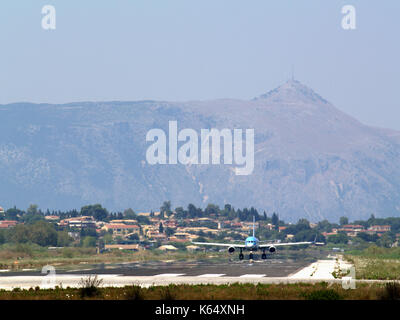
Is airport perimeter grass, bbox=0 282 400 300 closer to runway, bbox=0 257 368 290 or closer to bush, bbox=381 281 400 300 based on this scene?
bush, bbox=381 281 400 300

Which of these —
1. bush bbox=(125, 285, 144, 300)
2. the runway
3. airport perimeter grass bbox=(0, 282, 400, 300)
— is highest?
bush bbox=(125, 285, 144, 300)

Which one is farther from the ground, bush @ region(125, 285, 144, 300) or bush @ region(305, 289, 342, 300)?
bush @ region(125, 285, 144, 300)

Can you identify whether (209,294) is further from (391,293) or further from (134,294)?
(391,293)

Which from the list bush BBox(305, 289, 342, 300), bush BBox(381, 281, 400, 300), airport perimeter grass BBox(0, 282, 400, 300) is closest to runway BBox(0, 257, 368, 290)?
airport perimeter grass BBox(0, 282, 400, 300)

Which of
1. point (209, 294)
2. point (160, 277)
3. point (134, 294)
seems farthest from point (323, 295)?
point (160, 277)

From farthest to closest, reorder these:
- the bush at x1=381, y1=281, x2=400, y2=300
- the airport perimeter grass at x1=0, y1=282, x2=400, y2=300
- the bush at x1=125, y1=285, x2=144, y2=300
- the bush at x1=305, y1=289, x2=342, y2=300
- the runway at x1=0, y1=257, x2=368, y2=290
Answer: the runway at x1=0, y1=257, x2=368, y2=290
the bush at x1=305, y1=289, x2=342, y2=300
the airport perimeter grass at x1=0, y1=282, x2=400, y2=300
the bush at x1=125, y1=285, x2=144, y2=300
the bush at x1=381, y1=281, x2=400, y2=300

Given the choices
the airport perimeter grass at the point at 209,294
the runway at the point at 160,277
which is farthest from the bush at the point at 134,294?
the runway at the point at 160,277

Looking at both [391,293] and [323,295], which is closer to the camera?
[391,293]

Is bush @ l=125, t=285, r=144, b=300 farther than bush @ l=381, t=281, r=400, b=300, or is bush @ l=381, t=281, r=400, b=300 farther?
bush @ l=125, t=285, r=144, b=300
